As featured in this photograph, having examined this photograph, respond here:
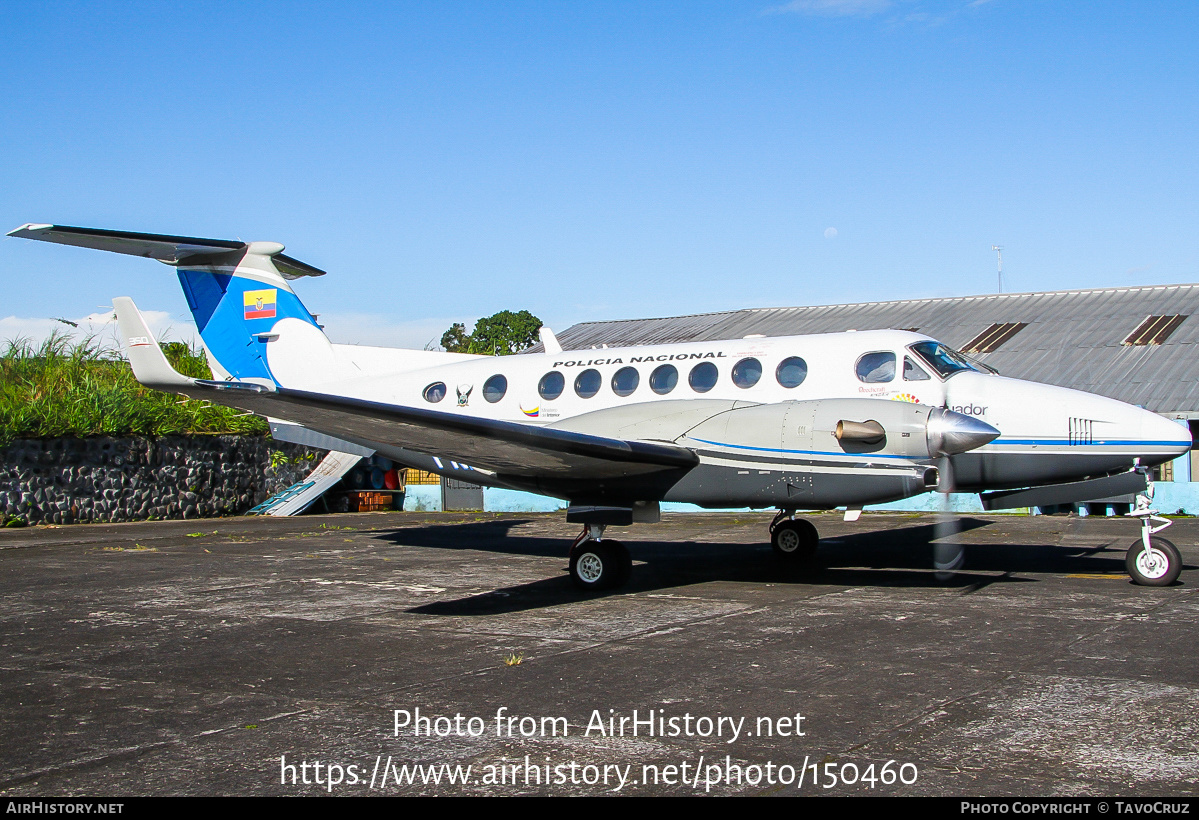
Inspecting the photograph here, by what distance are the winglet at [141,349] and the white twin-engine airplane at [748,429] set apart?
3 centimetres

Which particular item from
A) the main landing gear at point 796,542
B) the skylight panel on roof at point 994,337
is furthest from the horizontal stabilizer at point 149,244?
the skylight panel on roof at point 994,337

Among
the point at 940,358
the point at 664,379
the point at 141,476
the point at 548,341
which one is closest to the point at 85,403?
the point at 141,476

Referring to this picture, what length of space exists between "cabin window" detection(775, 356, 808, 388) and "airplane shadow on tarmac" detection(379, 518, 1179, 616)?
2310 mm

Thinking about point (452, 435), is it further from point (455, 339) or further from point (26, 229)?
point (455, 339)

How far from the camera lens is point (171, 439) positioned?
2309 cm

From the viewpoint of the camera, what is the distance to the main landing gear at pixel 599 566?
10.0 metres

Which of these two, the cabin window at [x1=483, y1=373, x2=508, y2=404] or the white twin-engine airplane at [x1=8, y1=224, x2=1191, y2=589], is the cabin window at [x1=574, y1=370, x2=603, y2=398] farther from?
the cabin window at [x1=483, y1=373, x2=508, y2=404]

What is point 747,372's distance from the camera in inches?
441

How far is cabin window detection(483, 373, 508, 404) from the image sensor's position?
503 inches

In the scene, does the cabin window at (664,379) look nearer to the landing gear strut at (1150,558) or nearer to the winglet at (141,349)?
the landing gear strut at (1150,558)

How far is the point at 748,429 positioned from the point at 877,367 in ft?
6.86

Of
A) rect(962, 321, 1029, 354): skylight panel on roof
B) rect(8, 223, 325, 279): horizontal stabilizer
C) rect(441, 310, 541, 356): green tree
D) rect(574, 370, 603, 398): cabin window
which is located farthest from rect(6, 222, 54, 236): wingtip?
rect(441, 310, 541, 356): green tree

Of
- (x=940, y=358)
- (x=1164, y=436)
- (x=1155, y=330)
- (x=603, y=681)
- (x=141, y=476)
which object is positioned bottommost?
(x=603, y=681)
